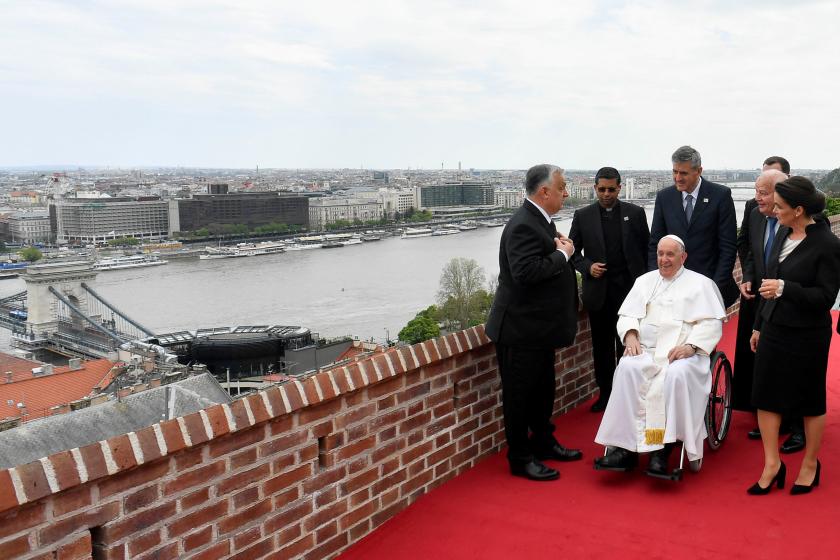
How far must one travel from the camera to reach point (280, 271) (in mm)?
54531

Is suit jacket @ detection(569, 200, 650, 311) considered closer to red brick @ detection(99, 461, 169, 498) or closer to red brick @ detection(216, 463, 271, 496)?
red brick @ detection(216, 463, 271, 496)

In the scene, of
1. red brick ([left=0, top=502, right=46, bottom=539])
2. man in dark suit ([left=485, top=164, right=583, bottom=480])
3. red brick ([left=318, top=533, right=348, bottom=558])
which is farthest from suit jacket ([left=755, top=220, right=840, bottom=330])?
red brick ([left=0, top=502, right=46, bottom=539])

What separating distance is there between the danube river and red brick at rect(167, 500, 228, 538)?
3081 cm

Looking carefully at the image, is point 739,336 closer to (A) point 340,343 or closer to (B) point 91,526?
(B) point 91,526

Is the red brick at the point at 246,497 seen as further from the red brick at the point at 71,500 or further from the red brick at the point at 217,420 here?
the red brick at the point at 71,500

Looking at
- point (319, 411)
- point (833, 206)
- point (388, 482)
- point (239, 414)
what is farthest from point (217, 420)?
point (833, 206)

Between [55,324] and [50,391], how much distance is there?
25332 millimetres

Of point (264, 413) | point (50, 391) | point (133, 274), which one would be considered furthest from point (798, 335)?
point (133, 274)

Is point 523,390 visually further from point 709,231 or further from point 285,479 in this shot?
point 709,231

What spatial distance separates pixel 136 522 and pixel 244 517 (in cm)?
34

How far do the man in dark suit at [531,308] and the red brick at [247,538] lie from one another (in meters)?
1.05

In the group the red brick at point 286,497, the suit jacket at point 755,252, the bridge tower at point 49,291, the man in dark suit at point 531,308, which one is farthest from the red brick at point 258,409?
the bridge tower at point 49,291

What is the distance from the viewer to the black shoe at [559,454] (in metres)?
3.06

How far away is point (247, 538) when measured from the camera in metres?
2.12
